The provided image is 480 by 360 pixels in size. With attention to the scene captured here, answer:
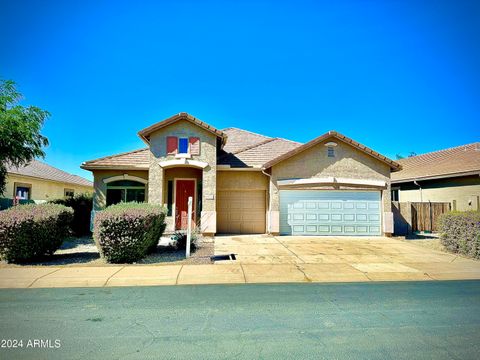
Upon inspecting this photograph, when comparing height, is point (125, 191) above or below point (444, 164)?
below

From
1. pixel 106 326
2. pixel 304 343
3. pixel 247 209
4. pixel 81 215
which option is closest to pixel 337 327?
pixel 304 343

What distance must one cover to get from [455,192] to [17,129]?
23468 mm

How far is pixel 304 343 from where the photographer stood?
140 inches

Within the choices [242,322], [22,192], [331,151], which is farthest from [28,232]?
[22,192]

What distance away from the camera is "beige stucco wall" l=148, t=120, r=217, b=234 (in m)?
13.5

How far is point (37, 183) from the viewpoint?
21.2 metres

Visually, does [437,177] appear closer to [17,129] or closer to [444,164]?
[444,164]

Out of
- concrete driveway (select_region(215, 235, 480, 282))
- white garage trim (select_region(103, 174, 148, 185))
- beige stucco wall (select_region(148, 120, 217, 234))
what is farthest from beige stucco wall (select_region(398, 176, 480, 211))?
white garage trim (select_region(103, 174, 148, 185))

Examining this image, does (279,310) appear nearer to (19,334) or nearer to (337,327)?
(337,327)

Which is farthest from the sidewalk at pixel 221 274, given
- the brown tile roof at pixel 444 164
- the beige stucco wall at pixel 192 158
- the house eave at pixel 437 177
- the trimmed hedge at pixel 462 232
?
the brown tile roof at pixel 444 164

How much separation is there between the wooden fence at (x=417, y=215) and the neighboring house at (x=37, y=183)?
69.1 feet

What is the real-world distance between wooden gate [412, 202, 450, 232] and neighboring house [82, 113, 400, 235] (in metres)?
2.74

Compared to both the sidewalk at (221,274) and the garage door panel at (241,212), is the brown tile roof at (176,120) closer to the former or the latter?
the garage door panel at (241,212)

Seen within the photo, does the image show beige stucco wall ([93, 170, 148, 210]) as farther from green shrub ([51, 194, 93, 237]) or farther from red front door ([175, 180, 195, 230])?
red front door ([175, 180, 195, 230])
